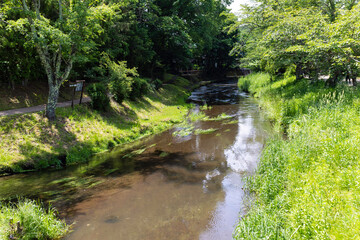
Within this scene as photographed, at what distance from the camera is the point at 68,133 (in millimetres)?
10742

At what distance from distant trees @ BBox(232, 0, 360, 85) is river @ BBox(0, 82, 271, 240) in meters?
4.57

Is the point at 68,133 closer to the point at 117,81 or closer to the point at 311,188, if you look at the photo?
the point at 117,81

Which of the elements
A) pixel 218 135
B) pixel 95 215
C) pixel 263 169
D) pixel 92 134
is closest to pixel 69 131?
pixel 92 134

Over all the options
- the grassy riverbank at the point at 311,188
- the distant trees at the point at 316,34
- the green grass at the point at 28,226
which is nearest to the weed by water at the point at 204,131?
the grassy riverbank at the point at 311,188

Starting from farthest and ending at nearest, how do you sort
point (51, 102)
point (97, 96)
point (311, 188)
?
point (97, 96) → point (51, 102) → point (311, 188)

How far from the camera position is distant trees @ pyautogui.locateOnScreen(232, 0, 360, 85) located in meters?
8.95

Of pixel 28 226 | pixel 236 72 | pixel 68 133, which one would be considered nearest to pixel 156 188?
pixel 28 226

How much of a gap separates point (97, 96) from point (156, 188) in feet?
27.2

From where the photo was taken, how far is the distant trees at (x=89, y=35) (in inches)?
387

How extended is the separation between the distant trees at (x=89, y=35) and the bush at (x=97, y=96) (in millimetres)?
1528

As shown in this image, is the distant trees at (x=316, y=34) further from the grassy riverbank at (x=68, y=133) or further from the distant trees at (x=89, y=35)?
the grassy riverbank at (x=68, y=133)

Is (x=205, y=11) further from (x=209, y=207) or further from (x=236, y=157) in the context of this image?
(x=209, y=207)

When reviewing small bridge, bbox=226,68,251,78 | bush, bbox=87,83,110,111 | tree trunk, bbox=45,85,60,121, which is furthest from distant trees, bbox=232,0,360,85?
small bridge, bbox=226,68,251,78

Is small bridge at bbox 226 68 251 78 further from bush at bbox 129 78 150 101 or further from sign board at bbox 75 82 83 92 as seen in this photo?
sign board at bbox 75 82 83 92
